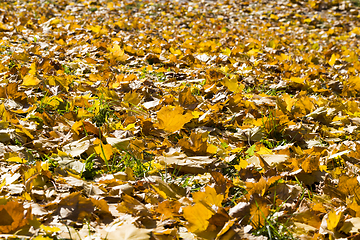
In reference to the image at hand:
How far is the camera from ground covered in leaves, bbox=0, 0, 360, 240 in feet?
3.42

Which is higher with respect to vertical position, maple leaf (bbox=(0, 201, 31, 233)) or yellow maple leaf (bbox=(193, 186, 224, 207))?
maple leaf (bbox=(0, 201, 31, 233))

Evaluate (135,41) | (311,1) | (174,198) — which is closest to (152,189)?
(174,198)

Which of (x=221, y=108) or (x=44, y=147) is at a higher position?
(x=44, y=147)

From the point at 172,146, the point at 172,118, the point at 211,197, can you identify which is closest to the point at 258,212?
the point at 211,197

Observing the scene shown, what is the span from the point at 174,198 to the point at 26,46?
113 inches

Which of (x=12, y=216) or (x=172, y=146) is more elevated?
(x=12, y=216)

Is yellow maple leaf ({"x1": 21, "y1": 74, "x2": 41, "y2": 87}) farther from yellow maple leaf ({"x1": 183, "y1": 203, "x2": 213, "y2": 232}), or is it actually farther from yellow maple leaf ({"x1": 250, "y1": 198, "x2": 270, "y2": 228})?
yellow maple leaf ({"x1": 250, "y1": 198, "x2": 270, "y2": 228})

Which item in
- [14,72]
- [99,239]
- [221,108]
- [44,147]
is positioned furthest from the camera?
[14,72]

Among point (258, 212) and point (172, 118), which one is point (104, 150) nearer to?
point (172, 118)

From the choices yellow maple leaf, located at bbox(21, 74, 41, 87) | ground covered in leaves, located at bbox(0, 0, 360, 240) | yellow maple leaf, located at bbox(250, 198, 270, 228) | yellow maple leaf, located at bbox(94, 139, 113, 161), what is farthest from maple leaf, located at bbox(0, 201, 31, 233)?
yellow maple leaf, located at bbox(21, 74, 41, 87)

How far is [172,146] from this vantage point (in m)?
1.57

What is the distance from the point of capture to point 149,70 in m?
2.85

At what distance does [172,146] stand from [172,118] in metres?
0.17

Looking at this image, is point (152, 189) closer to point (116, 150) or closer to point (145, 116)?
point (116, 150)
